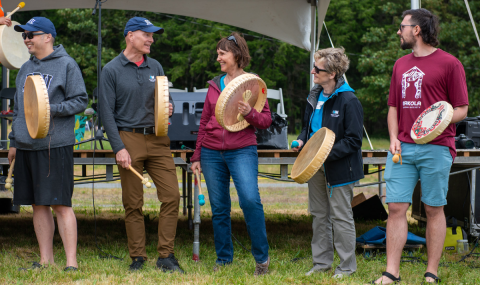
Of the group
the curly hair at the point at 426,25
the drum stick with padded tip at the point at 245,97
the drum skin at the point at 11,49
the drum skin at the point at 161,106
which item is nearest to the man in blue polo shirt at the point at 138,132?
the drum skin at the point at 161,106

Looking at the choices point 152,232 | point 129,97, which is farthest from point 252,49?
point 129,97

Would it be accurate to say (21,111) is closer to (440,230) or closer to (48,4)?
(440,230)

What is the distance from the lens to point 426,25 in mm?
3227

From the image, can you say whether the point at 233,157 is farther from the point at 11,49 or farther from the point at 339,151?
the point at 11,49

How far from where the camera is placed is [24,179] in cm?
354

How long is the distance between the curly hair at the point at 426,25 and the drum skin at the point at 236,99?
1.11 meters

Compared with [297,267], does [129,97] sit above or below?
above

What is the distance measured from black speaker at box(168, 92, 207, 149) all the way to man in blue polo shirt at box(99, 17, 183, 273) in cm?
154

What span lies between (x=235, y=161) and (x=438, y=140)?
1.36m

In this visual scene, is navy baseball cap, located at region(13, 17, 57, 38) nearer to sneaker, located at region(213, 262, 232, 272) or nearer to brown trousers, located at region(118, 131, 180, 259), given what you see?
brown trousers, located at region(118, 131, 180, 259)

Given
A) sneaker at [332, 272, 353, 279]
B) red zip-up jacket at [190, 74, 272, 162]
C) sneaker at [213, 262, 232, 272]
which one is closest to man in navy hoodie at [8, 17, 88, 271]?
red zip-up jacket at [190, 74, 272, 162]

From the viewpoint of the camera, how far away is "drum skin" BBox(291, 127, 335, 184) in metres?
3.25

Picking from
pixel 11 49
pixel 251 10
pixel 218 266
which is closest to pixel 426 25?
pixel 218 266

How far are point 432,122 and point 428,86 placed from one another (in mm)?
272
